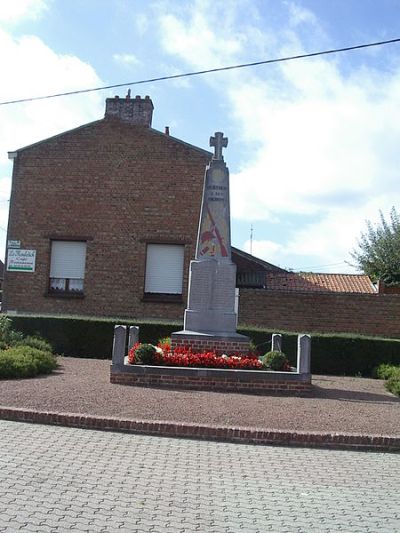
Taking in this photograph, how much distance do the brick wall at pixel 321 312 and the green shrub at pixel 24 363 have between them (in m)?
7.89

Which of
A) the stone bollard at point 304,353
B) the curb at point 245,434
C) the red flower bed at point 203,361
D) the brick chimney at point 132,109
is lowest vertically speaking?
the curb at point 245,434

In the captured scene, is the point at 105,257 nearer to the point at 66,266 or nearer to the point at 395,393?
the point at 66,266

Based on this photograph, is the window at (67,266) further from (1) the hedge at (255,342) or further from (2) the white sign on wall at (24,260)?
(1) the hedge at (255,342)

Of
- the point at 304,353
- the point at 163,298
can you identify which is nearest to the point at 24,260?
the point at 163,298

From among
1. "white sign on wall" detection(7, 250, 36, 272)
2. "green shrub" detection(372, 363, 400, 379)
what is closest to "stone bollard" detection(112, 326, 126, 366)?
"green shrub" detection(372, 363, 400, 379)

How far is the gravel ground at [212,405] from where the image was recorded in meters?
8.05

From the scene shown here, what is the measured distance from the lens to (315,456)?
22.7 feet

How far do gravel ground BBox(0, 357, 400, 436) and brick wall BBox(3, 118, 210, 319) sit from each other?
9.06 m

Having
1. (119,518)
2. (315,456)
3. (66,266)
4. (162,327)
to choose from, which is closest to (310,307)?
(162,327)

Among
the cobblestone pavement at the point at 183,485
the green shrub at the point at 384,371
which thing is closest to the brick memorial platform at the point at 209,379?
the cobblestone pavement at the point at 183,485

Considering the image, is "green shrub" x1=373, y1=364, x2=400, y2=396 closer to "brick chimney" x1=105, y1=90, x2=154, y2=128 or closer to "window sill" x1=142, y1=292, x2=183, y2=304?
"window sill" x1=142, y1=292, x2=183, y2=304

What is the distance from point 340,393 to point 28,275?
508 inches

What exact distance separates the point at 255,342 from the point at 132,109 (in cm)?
944

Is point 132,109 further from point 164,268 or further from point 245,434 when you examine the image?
point 245,434
